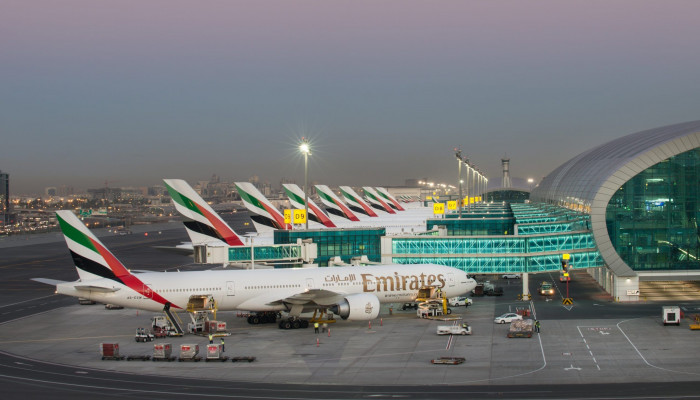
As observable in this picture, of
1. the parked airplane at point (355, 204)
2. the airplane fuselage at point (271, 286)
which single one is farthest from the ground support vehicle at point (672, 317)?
the parked airplane at point (355, 204)

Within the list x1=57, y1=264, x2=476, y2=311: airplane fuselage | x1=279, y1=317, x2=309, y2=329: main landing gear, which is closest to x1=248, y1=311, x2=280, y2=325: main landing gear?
x1=57, y1=264, x2=476, y2=311: airplane fuselage

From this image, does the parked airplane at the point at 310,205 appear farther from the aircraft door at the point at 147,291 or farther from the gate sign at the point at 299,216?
the aircraft door at the point at 147,291

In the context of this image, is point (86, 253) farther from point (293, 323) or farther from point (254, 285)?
point (293, 323)

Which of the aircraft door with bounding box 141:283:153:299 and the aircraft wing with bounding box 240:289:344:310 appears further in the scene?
the aircraft wing with bounding box 240:289:344:310

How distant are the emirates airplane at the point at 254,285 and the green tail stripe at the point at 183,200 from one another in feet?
34.9

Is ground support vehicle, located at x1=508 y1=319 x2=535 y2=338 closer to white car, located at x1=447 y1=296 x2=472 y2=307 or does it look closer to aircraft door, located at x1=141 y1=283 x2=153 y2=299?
white car, located at x1=447 y1=296 x2=472 y2=307

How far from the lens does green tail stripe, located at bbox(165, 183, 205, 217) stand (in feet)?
210

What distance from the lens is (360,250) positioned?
71.7m

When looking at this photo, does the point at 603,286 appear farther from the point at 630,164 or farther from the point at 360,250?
the point at 360,250

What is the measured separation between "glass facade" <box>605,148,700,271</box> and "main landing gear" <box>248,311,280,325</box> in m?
33.6

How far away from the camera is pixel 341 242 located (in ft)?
236

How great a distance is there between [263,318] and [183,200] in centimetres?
1464

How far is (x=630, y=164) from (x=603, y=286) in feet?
45.1

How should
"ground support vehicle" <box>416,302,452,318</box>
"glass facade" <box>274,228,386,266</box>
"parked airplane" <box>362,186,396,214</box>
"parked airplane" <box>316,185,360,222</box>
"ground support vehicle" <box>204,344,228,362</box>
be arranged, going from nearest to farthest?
"ground support vehicle" <box>204,344,228,362</box> < "ground support vehicle" <box>416,302,452,318</box> < "glass facade" <box>274,228,386,266</box> < "parked airplane" <box>316,185,360,222</box> < "parked airplane" <box>362,186,396,214</box>
